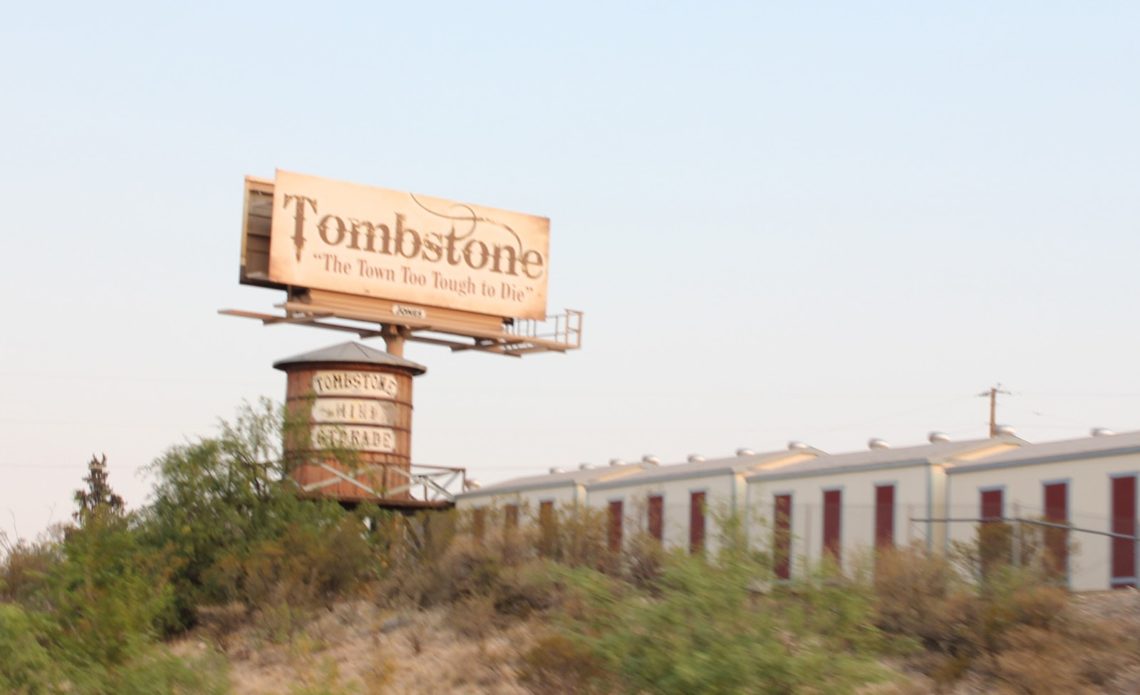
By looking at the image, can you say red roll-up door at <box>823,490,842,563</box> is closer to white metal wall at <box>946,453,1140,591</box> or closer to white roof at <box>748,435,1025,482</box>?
white roof at <box>748,435,1025,482</box>

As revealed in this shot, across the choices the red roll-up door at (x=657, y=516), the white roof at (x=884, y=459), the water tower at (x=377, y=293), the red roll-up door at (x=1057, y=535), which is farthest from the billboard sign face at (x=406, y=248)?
the red roll-up door at (x=1057, y=535)

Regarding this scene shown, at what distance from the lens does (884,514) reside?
1214 inches

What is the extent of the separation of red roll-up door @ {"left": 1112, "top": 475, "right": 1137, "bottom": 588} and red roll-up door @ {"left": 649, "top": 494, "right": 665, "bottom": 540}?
9782mm

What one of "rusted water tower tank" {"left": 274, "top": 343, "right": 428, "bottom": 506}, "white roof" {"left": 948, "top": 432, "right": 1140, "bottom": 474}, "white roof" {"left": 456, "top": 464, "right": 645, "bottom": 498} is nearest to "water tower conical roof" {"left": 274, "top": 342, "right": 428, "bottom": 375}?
"rusted water tower tank" {"left": 274, "top": 343, "right": 428, "bottom": 506}

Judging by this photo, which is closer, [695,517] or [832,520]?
[832,520]

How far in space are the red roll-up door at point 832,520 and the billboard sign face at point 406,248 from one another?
15540 millimetres

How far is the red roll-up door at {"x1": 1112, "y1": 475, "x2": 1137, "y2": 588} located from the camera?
26172mm


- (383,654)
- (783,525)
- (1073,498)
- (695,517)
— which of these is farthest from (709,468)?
(383,654)

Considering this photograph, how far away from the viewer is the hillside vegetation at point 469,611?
16.5 metres

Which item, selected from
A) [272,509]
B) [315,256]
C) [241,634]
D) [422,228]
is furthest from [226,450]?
[422,228]

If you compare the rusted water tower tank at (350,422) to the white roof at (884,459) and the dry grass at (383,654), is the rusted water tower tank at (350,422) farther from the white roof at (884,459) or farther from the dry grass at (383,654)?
the white roof at (884,459)

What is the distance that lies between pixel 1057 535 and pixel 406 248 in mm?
22616

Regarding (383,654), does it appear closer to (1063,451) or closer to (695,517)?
(695,517)

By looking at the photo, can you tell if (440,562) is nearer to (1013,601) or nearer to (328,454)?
(328,454)
